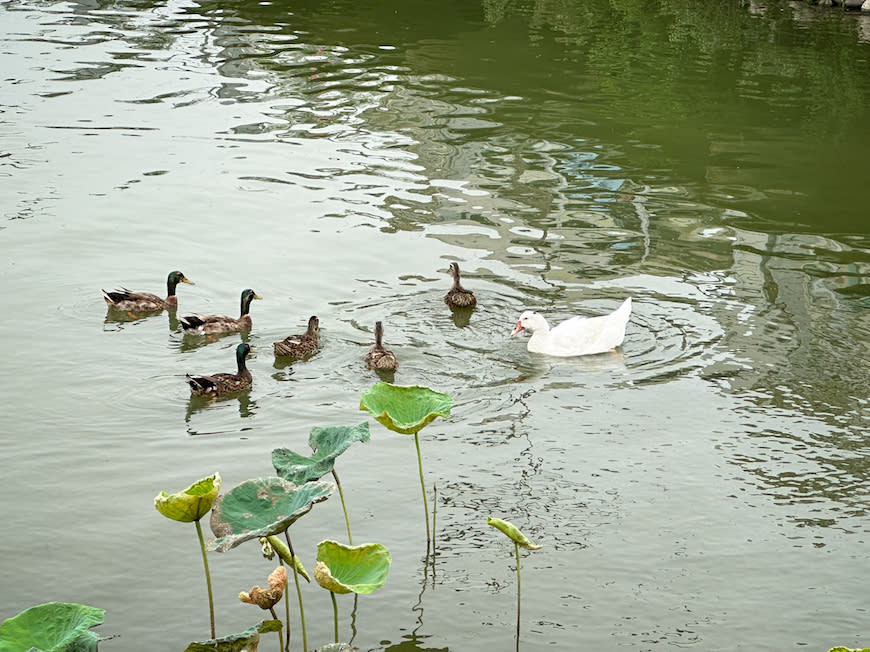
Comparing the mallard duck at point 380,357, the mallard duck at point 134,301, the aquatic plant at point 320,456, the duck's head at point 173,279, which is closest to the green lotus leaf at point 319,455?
the aquatic plant at point 320,456

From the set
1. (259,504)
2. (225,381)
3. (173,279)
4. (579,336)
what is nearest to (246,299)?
(173,279)

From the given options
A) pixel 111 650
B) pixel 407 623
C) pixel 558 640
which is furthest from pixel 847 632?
pixel 111 650

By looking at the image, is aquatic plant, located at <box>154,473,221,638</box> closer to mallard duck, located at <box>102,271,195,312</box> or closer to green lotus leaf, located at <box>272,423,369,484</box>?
green lotus leaf, located at <box>272,423,369,484</box>

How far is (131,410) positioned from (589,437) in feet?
10.2

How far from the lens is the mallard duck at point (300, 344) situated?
29.8ft

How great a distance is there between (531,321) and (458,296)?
0.84 m

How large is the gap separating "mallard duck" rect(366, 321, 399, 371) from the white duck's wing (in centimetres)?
124

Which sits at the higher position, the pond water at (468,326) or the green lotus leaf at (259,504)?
the green lotus leaf at (259,504)

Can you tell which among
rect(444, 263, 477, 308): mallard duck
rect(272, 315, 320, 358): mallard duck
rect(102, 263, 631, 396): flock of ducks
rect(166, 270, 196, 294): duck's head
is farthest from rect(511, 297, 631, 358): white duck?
rect(166, 270, 196, 294): duck's head

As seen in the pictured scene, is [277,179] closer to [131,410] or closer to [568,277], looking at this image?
[568,277]

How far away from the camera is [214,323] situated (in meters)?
9.61

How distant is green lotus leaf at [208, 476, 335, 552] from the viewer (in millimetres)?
4727

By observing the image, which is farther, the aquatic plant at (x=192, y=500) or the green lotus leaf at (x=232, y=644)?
the green lotus leaf at (x=232, y=644)

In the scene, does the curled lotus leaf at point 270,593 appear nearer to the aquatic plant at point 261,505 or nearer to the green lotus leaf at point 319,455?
the aquatic plant at point 261,505
